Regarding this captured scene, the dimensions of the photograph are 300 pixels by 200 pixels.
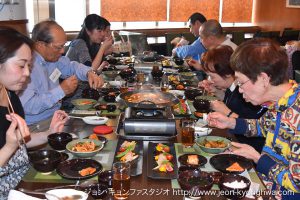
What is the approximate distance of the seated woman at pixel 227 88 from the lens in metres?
2.58

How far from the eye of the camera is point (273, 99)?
1.86 m

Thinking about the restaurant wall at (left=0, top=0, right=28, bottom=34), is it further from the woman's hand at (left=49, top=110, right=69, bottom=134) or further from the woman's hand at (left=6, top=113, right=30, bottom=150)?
the woman's hand at (left=6, top=113, right=30, bottom=150)

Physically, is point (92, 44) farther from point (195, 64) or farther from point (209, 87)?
point (209, 87)

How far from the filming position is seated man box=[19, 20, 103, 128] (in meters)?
2.64

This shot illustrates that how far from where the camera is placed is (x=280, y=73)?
178 cm

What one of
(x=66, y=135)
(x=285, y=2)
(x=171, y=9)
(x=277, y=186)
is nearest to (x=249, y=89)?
(x=277, y=186)

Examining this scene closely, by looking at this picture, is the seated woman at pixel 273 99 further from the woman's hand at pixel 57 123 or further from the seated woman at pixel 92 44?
the seated woman at pixel 92 44

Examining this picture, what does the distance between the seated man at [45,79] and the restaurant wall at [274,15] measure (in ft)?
19.1

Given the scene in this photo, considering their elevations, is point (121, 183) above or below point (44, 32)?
below

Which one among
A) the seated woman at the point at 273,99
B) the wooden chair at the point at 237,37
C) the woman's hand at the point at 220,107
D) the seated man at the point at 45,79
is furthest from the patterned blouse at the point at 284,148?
the wooden chair at the point at 237,37

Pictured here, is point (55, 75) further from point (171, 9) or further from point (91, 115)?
Answer: point (171, 9)

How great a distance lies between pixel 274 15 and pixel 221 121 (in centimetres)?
643

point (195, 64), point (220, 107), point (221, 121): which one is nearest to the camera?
point (221, 121)

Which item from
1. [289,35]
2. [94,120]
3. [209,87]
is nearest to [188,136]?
[94,120]
